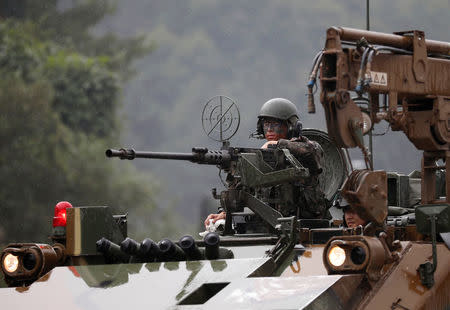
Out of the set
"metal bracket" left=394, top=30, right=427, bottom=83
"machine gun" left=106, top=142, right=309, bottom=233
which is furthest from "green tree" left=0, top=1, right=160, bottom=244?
"metal bracket" left=394, top=30, right=427, bottom=83

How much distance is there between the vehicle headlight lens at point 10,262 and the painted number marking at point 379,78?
3.56 metres

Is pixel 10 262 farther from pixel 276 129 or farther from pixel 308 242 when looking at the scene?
pixel 276 129

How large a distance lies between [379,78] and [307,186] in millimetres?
2058

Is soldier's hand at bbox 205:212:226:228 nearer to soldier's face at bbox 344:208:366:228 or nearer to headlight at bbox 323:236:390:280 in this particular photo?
soldier's face at bbox 344:208:366:228

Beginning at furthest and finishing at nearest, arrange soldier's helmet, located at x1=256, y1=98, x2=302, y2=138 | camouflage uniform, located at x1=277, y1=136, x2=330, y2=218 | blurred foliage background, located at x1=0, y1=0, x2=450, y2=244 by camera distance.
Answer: blurred foliage background, located at x1=0, y1=0, x2=450, y2=244
soldier's helmet, located at x1=256, y1=98, x2=302, y2=138
camouflage uniform, located at x1=277, y1=136, x2=330, y2=218

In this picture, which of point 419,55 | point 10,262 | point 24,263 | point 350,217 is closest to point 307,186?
point 350,217

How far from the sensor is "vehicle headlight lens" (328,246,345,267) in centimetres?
1158

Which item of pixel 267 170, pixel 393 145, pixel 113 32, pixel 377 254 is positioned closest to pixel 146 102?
pixel 113 32

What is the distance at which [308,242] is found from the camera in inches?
500

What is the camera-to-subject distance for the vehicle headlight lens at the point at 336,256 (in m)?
11.6

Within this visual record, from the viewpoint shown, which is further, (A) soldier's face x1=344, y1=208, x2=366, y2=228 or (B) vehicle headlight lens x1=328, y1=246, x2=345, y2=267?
(A) soldier's face x1=344, y1=208, x2=366, y2=228

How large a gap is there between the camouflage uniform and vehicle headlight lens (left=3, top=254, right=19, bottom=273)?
111 inches

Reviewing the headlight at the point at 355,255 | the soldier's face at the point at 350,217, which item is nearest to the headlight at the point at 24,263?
the headlight at the point at 355,255

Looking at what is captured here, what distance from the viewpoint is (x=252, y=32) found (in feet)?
74.0
